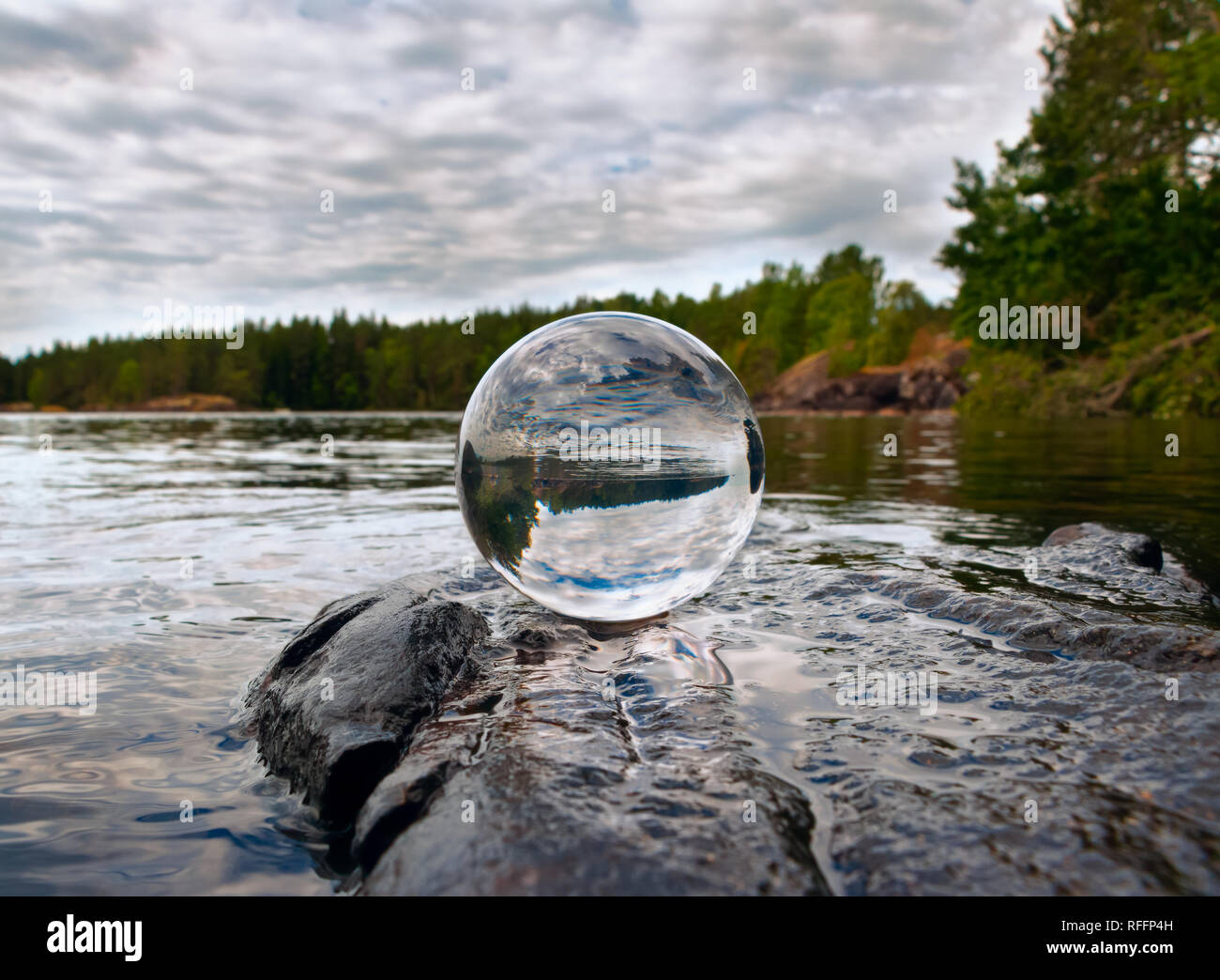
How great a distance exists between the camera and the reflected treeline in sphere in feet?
11.9

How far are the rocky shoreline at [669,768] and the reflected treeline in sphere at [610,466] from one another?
0.38 meters

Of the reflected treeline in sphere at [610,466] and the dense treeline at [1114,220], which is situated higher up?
the dense treeline at [1114,220]

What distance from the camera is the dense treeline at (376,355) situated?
113 meters

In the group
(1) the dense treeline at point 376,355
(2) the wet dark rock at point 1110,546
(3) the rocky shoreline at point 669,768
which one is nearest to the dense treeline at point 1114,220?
(2) the wet dark rock at point 1110,546

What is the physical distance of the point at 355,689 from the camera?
3.10 m

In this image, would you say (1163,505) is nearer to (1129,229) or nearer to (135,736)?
(135,736)

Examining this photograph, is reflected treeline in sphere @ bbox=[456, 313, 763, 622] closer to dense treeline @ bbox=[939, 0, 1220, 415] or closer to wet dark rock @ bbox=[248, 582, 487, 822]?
wet dark rock @ bbox=[248, 582, 487, 822]

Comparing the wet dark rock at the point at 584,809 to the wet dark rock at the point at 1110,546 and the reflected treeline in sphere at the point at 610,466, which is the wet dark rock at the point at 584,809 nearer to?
the reflected treeline in sphere at the point at 610,466

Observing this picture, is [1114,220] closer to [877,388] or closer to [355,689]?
[877,388]

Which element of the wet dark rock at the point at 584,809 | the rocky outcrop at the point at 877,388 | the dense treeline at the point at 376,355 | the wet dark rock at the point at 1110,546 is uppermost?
the dense treeline at the point at 376,355

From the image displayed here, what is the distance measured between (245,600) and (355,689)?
2.83 meters

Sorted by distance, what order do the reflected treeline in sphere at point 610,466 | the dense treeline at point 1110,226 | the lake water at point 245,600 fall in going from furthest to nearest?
1. the dense treeline at point 1110,226
2. the reflected treeline in sphere at point 610,466
3. the lake water at point 245,600

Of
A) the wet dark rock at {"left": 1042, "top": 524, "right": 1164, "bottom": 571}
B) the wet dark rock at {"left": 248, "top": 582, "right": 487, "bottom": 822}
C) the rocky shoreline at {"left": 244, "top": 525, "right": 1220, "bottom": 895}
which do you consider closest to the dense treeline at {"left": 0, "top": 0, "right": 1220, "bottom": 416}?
the wet dark rock at {"left": 1042, "top": 524, "right": 1164, "bottom": 571}
